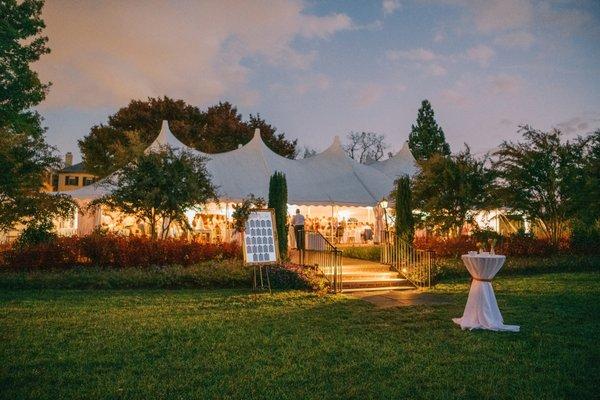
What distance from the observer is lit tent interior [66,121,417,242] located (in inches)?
696

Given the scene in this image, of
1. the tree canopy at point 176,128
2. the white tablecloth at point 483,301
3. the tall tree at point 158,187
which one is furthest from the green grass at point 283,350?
the tree canopy at point 176,128

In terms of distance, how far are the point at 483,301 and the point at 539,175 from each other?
9.23m

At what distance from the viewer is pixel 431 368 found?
13.7 feet

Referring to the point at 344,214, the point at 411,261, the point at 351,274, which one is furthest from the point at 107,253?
the point at 344,214

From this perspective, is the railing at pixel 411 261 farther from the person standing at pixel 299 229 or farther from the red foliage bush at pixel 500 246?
the person standing at pixel 299 229

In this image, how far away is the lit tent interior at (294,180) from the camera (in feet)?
58.0

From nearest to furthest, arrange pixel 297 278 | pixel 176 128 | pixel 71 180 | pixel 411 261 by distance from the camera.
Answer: pixel 297 278, pixel 411 261, pixel 176 128, pixel 71 180

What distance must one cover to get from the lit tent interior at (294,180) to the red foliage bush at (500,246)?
18.3ft

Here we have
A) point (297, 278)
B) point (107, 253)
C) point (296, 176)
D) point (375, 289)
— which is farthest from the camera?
point (296, 176)

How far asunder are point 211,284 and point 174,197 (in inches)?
99.4

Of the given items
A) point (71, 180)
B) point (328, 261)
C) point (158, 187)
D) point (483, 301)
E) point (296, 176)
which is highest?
point (71, 180)

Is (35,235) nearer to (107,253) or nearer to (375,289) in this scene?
(107,253)

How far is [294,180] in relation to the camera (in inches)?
765

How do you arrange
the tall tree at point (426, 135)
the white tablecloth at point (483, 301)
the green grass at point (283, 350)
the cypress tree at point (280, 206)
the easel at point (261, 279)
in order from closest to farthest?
the green grass at point (283, 350) → the white tablecloth at point (483, 301) → the easel at point (261, 279) → the cypress tree at point (280, 206) → the tall tree at point (426, 135)
